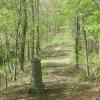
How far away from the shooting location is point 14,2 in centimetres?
2269

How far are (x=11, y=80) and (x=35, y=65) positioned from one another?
662cm

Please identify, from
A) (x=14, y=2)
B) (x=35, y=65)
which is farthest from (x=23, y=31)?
(x=35, y=65)

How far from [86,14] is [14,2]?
28.3ft

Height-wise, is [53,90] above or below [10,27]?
below

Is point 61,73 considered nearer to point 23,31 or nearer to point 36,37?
point 23,31

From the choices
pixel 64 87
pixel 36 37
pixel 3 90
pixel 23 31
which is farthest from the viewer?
→ pixel 36 37

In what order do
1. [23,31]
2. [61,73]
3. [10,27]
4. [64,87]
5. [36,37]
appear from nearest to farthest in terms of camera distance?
1. [64,87]
2. [10,27]
3. [61,73]
4. [23,31]
5. [36,37]

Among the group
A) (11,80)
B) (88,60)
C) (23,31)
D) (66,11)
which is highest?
(66,11)

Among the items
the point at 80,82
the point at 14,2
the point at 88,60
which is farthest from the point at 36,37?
the point at 80,82

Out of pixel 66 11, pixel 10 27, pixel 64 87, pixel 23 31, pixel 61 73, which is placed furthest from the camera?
pixel 23 31

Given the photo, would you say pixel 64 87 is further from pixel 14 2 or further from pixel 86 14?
pixel 14 2

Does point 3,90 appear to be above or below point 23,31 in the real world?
below

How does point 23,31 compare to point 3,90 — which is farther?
point 23,31

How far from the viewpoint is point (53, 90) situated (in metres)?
16.4
